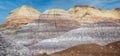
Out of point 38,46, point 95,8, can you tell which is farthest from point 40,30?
point 95,8

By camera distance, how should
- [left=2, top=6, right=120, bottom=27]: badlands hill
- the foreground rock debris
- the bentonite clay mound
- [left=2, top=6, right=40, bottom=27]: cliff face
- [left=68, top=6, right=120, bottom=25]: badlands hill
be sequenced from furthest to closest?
[left=68, top=6, right=120, bottom=25]: badlands hill, [left=2, top=6, right=40, bottom=27]: cliff face, [left=2, top=6, right=120, bottom=27]: badlands hill, the bentonite clay mound, the foreground rock debris

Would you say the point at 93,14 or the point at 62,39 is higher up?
the point at 93,14

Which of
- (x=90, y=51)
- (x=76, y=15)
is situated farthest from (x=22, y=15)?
(x=90, y=51)

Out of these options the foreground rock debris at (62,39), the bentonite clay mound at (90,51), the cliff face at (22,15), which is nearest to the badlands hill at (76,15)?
the cliff face at (22,15)

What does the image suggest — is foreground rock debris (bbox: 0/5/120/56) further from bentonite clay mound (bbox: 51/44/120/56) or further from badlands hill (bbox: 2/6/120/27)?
badlands hill (bbox: 2/6/120/27)

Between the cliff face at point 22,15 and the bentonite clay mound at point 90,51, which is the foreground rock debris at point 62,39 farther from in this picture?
the cliff face at point 22,15

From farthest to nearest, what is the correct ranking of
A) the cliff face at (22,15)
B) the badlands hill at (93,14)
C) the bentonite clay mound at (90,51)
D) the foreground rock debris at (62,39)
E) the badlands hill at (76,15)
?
the badlands hill at (93,14)
the cliff face at (22,15)
the badlands hill at (76,15)
the bentonite clay mound at (90,51)
the foreground rock debris at (62,39)

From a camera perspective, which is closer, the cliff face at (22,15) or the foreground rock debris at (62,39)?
the foreground rock debris at (62,39)

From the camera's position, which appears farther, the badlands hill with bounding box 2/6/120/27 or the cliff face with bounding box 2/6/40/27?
the cliff face with bounding box 2/6/40/27

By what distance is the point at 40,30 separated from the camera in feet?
270

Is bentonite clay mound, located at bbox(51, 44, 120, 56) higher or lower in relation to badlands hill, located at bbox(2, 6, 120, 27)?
lower

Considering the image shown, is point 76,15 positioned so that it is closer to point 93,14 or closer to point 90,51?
point 93,14

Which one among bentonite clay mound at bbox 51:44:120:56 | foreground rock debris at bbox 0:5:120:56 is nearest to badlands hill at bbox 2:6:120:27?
foreground rock debris at bbox 0:5:120:56

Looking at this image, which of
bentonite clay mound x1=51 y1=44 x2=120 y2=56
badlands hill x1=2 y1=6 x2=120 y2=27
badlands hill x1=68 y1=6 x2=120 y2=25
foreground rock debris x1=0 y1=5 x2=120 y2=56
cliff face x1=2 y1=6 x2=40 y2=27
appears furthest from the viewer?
badlands hill x1=68 y1=6 x2=120 y2=25
